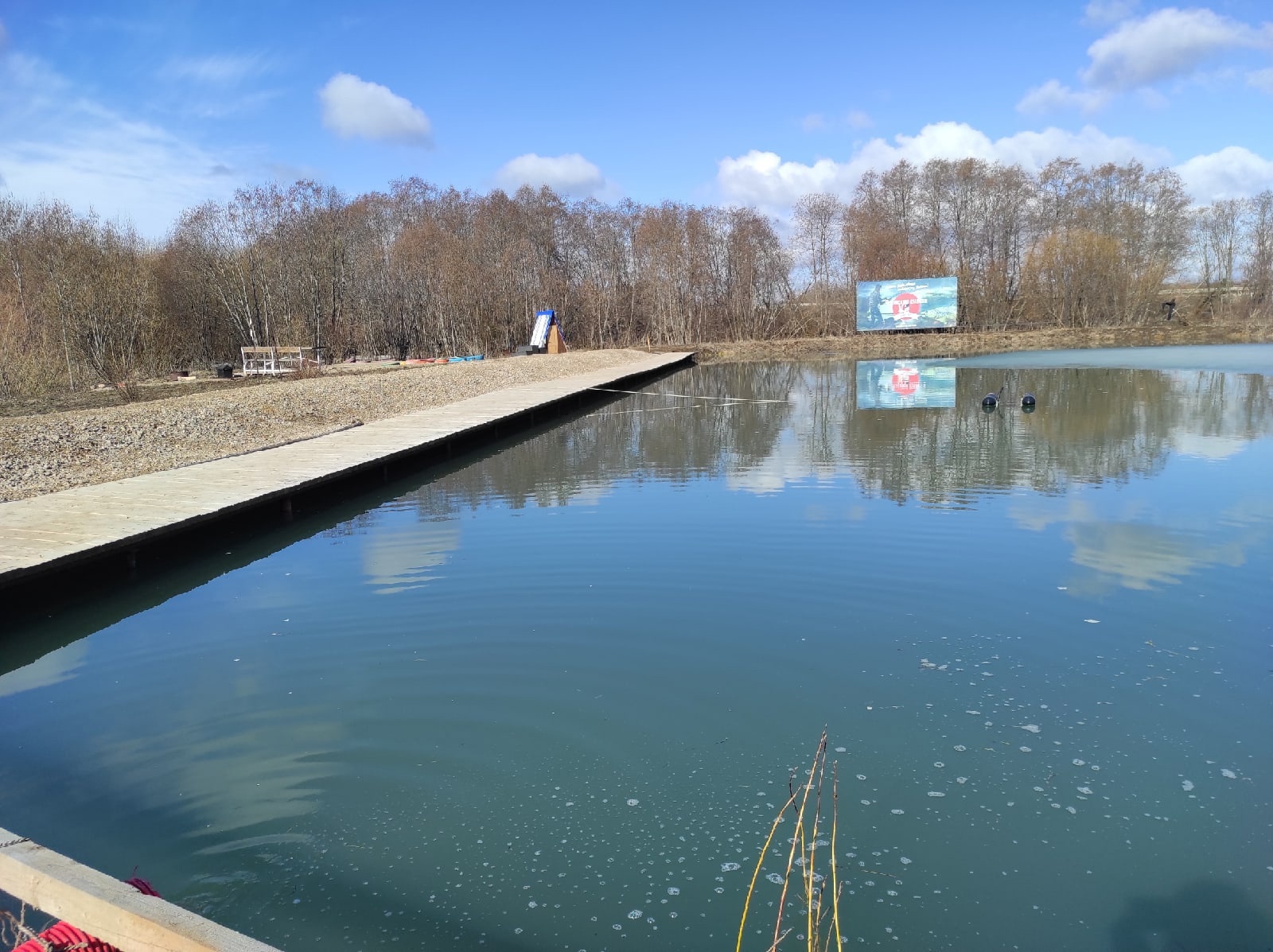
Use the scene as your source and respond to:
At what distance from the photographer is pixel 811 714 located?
138 inches

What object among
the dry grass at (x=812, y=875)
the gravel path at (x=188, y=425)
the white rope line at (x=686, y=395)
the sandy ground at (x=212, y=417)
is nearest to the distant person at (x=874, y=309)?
the sandy ground at (x=212, y=417)

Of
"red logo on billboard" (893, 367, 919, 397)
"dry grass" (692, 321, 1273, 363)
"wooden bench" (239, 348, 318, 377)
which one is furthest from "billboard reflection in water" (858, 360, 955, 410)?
"wooden bench" (239, 348, 318, 377)

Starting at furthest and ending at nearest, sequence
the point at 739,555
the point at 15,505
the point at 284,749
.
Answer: the point at 15,505, the point at 739,555, the point at 284,749

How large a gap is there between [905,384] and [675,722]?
51.5 feet

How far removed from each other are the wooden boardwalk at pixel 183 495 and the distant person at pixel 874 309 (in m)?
22.6

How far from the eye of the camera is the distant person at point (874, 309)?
31328mm

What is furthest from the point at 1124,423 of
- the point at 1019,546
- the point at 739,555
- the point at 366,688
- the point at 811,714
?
the point at 366,688

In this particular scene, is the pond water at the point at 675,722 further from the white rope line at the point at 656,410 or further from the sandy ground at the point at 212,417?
the white rope line at the point at 656,410

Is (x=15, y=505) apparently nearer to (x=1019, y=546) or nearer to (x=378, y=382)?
(x=1019, y=546)

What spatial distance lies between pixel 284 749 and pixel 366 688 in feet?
1.75

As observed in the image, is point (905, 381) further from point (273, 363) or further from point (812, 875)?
point (812, 875)

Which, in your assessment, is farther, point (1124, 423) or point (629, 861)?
point (1124, 423)

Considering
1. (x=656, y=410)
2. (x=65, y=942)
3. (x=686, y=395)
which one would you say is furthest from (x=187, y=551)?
(x=686, y=395)

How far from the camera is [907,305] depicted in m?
31.1
